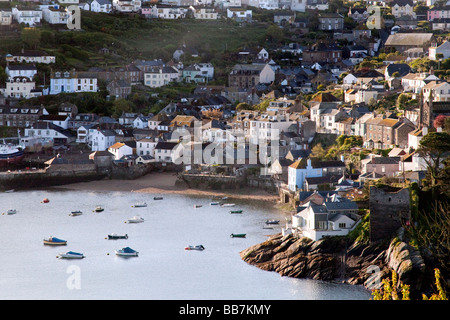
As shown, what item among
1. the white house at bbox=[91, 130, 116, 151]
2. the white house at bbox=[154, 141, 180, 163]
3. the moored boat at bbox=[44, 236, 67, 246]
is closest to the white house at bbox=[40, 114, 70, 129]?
the white house at bbox=[91, 130, 116, 151]

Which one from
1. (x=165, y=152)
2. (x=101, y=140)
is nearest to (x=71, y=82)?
(x=101, y=140)

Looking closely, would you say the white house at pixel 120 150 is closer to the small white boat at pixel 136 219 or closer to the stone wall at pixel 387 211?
the small white boat at pixel 136 219

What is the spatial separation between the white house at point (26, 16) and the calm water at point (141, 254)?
1052 inches

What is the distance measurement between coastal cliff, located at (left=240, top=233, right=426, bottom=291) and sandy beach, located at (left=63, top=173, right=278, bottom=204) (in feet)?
27.8

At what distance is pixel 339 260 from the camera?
69.4 feet

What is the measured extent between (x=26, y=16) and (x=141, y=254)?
3763 cm

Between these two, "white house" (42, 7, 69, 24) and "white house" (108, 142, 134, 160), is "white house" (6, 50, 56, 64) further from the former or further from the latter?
"white house" (108, 142, 134, 160)

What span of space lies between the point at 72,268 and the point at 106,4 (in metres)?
45.3

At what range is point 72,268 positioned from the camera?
21.8 meters

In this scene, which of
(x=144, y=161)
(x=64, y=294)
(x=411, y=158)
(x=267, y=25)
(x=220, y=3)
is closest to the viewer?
(x=64, y=294)

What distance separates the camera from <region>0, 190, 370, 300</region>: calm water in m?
19.6

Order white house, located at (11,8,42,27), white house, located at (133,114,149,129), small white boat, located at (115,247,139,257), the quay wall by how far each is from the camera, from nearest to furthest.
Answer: small white boat, located at (115,247,139,257)
the quay wall
white house, located at (133,114,149,129)
white house, located at (11,8,42,27)
